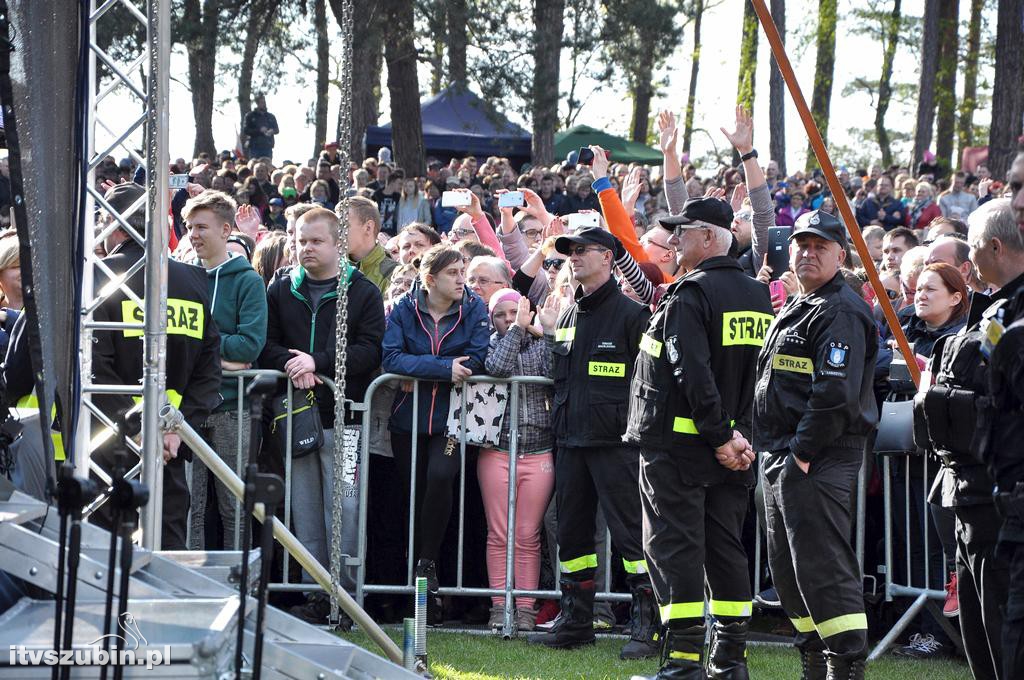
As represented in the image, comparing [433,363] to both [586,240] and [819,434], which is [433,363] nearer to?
[586,240]

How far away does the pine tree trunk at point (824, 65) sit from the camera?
32406 mm

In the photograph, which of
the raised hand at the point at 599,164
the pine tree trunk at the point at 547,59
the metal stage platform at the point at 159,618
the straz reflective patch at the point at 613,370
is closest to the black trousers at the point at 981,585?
the metal stage platform at the point at 159,618

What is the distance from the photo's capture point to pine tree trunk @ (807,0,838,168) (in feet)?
106

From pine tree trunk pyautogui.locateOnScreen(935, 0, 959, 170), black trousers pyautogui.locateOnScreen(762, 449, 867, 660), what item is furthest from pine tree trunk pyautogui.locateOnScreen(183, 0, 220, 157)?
pine tree trunk pyautogui.locateOnScreen(935, 0, 959, 170)

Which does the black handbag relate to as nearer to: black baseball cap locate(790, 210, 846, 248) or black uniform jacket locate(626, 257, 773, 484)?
black uniform jacket locate(626, 257, 773, 484)

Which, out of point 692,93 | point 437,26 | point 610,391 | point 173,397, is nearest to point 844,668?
point 610,391

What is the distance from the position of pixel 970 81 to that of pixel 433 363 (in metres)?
32.6

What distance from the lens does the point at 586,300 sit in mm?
6965

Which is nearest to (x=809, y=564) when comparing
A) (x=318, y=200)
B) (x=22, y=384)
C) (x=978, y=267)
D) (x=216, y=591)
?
(x=978, y=267)

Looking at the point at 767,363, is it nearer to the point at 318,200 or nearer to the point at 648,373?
the point at 648,373

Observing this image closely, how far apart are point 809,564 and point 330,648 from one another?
2.17 meters

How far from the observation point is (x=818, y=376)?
560 centimetres

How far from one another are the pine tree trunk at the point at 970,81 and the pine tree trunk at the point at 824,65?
10.9 ft

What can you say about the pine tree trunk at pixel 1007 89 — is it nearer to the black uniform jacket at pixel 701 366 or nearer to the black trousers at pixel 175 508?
the black uniform jacket at pixel 701 366
